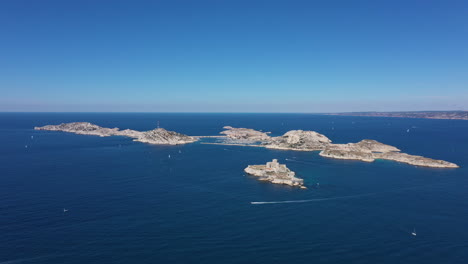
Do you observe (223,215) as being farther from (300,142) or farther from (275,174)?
(300,142)

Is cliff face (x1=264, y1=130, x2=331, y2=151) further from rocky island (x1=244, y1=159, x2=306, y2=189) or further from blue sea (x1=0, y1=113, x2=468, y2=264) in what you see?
rocky island (x1=244, y1=159, x2=306, y2=189)

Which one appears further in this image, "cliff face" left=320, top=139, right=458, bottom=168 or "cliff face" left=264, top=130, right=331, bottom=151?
"cliff face" left=264, top=130, right=331, bottom=151

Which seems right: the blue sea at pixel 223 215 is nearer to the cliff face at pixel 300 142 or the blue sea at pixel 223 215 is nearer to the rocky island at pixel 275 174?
the rocky island at pixel 275 174

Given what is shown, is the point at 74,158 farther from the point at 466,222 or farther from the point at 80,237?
the point at 466,222

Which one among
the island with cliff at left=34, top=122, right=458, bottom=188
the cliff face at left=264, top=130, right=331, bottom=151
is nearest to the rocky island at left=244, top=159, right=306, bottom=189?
the island with cliff at left=34, top=122, right=458, bottom=188

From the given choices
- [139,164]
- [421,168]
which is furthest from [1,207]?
[421,168]

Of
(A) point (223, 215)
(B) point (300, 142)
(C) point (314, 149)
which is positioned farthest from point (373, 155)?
(A) point (223, 215)
